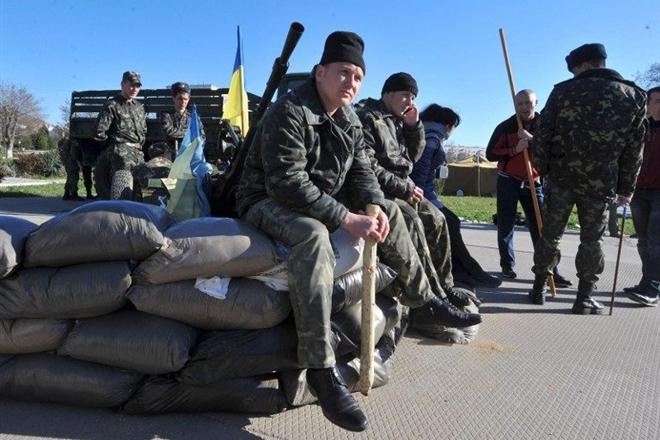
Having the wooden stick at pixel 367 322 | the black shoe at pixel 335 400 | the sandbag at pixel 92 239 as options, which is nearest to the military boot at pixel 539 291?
the wooden stick at pixel 367 322

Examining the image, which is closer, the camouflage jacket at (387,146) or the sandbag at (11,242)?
the sandbag at (11,242)

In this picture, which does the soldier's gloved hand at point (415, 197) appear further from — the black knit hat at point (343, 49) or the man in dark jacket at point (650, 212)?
the man in dark jacket at point (650, 212)

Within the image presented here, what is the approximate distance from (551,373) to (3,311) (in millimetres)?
2484

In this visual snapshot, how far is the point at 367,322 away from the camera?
223 cm

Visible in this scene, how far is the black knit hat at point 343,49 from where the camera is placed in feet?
7.83

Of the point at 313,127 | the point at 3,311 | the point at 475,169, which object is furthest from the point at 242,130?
the point at 475,169

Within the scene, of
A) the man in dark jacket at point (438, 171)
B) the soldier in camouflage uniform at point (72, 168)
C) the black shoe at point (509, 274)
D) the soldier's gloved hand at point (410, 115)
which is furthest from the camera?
the soldier in camouflage uniform at point (72, 168)

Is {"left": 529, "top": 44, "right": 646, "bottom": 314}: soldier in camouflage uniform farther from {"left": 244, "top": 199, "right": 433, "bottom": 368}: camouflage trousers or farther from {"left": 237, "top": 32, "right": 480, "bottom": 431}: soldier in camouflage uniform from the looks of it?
{"left": 244, "top": 199, "right": 433, "bottom": 368}: camouflage trousers

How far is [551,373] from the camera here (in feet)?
8.78

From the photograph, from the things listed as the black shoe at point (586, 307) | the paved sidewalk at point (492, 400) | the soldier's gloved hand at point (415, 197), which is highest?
the soldier's gloved hand at point (415, 197)

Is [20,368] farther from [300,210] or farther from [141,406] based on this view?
[300,210]

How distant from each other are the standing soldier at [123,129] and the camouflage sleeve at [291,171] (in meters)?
3.90

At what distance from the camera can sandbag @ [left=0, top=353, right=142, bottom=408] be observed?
6.79 ft

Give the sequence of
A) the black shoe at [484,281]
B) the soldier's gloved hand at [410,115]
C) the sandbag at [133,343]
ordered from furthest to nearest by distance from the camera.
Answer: the black shoe at [484,281]
the soldier's gloved hand at [410,115]
the sandbag at [133,343]
